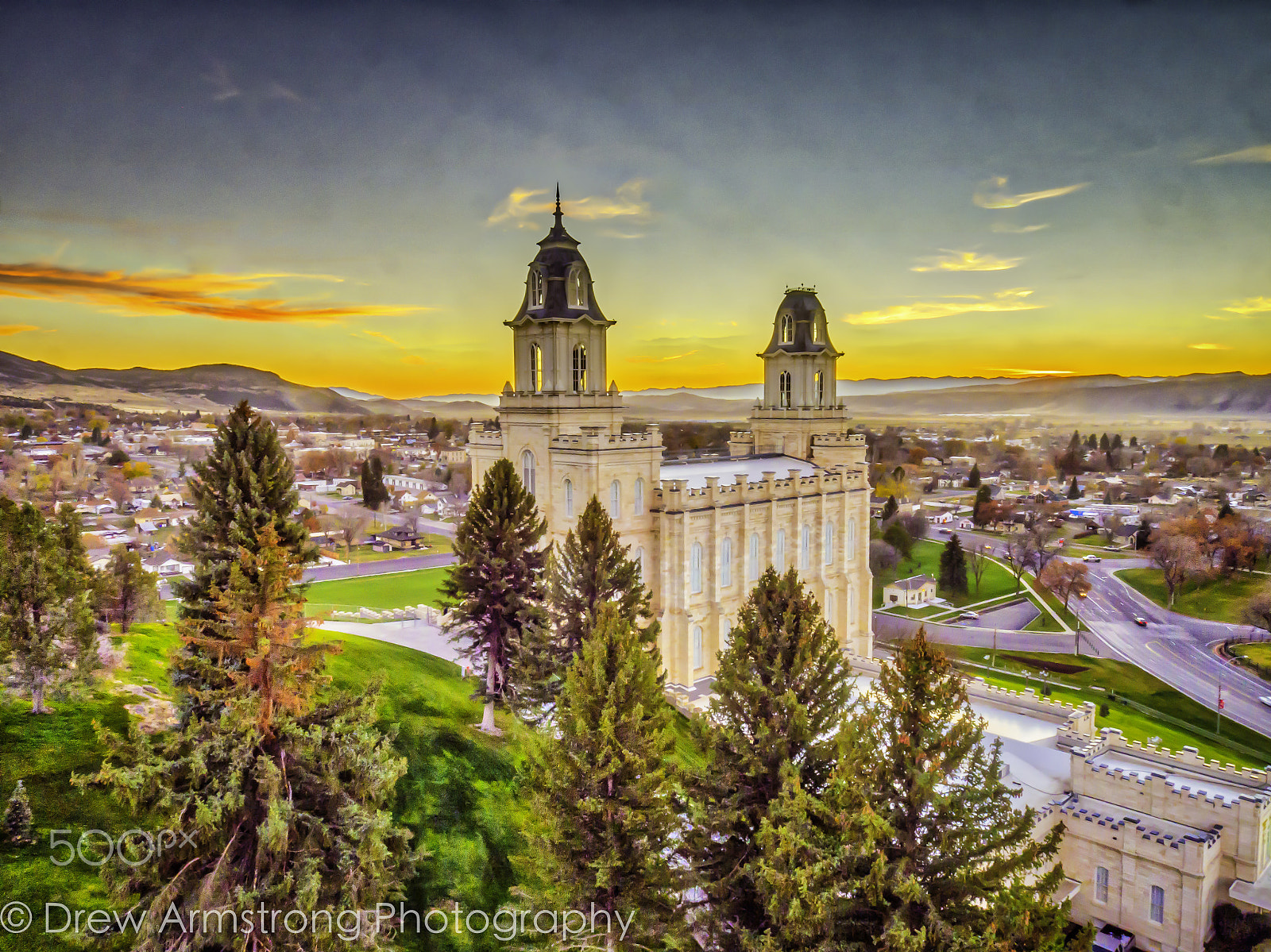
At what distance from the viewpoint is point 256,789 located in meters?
13.6

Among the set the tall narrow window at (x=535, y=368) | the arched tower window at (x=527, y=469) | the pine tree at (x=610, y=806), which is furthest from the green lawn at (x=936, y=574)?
the pine tree at (x=610, y=806)

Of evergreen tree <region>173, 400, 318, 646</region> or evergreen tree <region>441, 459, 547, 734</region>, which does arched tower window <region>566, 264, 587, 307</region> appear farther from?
evergreen tree <region>173, 400, 318, 646</region>

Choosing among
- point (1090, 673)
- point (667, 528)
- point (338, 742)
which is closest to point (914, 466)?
point (1090, 673)

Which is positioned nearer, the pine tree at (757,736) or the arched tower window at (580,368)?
the pine tree at (757,736)

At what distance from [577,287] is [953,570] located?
121 ft

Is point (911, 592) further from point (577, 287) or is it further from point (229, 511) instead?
point (229, 511)

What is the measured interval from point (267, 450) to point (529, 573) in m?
13.0

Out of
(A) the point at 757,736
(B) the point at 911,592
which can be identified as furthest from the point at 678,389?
(A) the point at 757,736

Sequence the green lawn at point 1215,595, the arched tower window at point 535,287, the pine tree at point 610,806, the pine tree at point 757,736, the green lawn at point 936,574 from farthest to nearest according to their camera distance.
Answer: the green lawn at point 936,574, the green lawn at point 1215,595, the arched tower window at point 535,287, the pine tree at point 757,736, the pine tree at point 610,806

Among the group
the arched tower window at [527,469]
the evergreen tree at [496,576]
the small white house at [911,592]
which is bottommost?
the small white house at [911,592]

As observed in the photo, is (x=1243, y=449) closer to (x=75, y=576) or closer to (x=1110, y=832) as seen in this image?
(x=1110, y=832)

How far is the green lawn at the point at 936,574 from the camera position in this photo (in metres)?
54.7

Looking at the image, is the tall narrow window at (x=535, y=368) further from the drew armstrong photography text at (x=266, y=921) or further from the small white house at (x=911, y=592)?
the small white house at (x=911, y=592)

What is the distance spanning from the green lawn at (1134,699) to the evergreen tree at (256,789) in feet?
115
